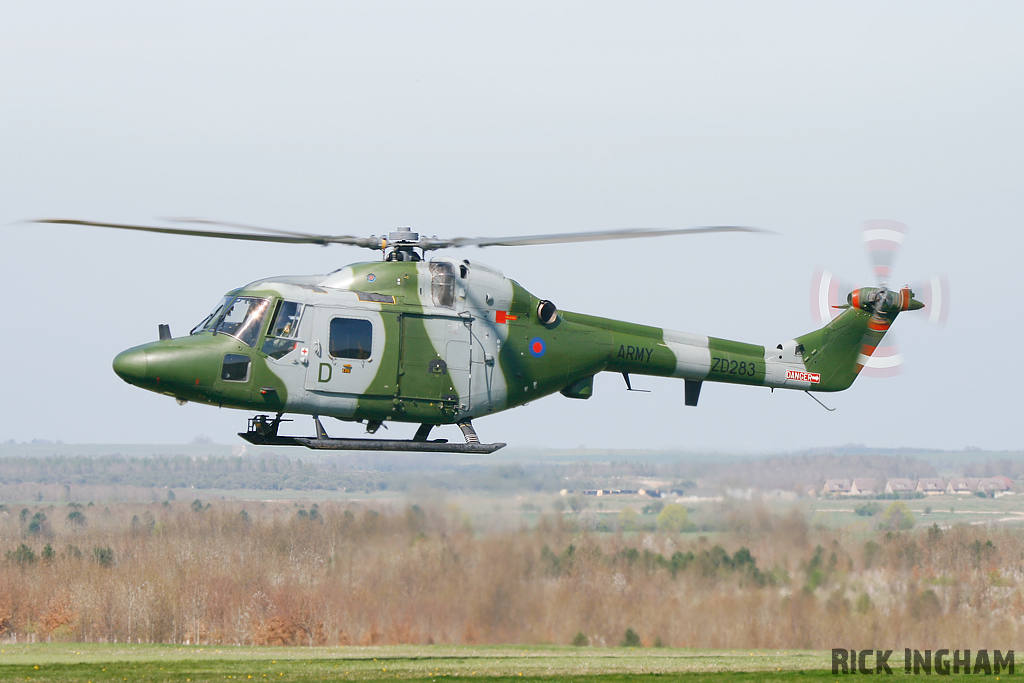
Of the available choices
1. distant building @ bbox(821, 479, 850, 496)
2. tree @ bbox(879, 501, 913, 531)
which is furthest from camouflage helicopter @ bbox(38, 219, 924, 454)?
tree @ bbox(879, 501, 913, 531)

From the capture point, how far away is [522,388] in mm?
21844

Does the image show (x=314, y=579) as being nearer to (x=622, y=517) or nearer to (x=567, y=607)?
(x=567, y=607)

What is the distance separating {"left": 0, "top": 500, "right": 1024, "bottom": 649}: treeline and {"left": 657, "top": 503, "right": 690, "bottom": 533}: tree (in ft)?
2.53

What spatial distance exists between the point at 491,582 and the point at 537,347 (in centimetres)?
3114

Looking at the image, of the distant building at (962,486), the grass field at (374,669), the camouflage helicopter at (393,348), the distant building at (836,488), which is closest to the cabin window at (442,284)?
the camouflage helicopter at (393,348)

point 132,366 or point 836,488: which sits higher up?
point 132,366

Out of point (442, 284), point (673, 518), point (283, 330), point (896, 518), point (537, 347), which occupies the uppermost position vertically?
point (442, 284)

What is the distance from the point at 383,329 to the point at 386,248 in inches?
78.3

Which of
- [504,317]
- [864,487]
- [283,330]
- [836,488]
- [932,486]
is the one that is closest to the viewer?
[283,330]

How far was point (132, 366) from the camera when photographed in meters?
18.4

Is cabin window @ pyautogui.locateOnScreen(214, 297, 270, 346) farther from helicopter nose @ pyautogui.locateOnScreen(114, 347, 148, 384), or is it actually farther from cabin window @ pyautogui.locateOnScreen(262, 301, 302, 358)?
helicopter nose @ pyautogui.locateOnScreen(114, 347, 148, 384)

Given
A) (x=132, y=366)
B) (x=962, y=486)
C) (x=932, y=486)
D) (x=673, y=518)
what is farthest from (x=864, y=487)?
(x=132, y=366)

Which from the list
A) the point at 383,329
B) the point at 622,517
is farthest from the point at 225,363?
the point at 622,517

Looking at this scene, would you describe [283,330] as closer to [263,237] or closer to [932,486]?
[263,237]
